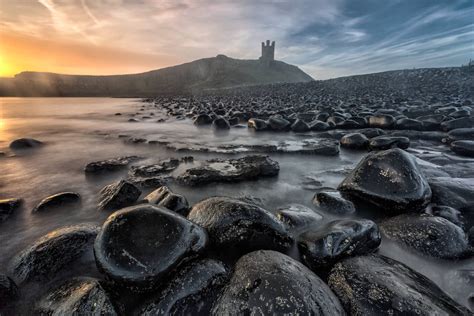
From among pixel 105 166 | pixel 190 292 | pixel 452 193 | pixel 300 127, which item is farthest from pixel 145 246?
pixel 300 127

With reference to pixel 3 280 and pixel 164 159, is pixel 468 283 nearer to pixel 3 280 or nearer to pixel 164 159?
pixel 3 280

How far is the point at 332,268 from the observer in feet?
4.83

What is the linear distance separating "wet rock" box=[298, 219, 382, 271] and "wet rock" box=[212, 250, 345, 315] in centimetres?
24

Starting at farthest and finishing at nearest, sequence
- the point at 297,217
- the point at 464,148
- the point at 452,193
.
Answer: the point at 464,148 → the point at 452,193 → the point at 297,217

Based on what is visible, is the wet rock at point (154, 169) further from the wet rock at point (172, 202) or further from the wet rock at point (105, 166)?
the wet rock at point (172, 202)

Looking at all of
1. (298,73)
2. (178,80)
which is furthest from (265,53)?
(178,80)

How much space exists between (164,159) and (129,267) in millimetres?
2481

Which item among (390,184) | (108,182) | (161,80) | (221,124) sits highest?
(161,80)

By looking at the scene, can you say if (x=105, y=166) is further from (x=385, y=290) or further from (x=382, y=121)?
(x=382, y=121)

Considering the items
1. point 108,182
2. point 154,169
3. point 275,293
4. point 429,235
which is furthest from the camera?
point 154,169

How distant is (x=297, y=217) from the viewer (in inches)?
77.7

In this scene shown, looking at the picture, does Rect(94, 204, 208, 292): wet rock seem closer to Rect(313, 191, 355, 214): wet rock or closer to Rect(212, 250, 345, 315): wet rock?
Rect(212, 250, 345, 315): wet rock

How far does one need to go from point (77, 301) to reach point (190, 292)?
0.53 m

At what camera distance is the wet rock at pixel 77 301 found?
115 cm
